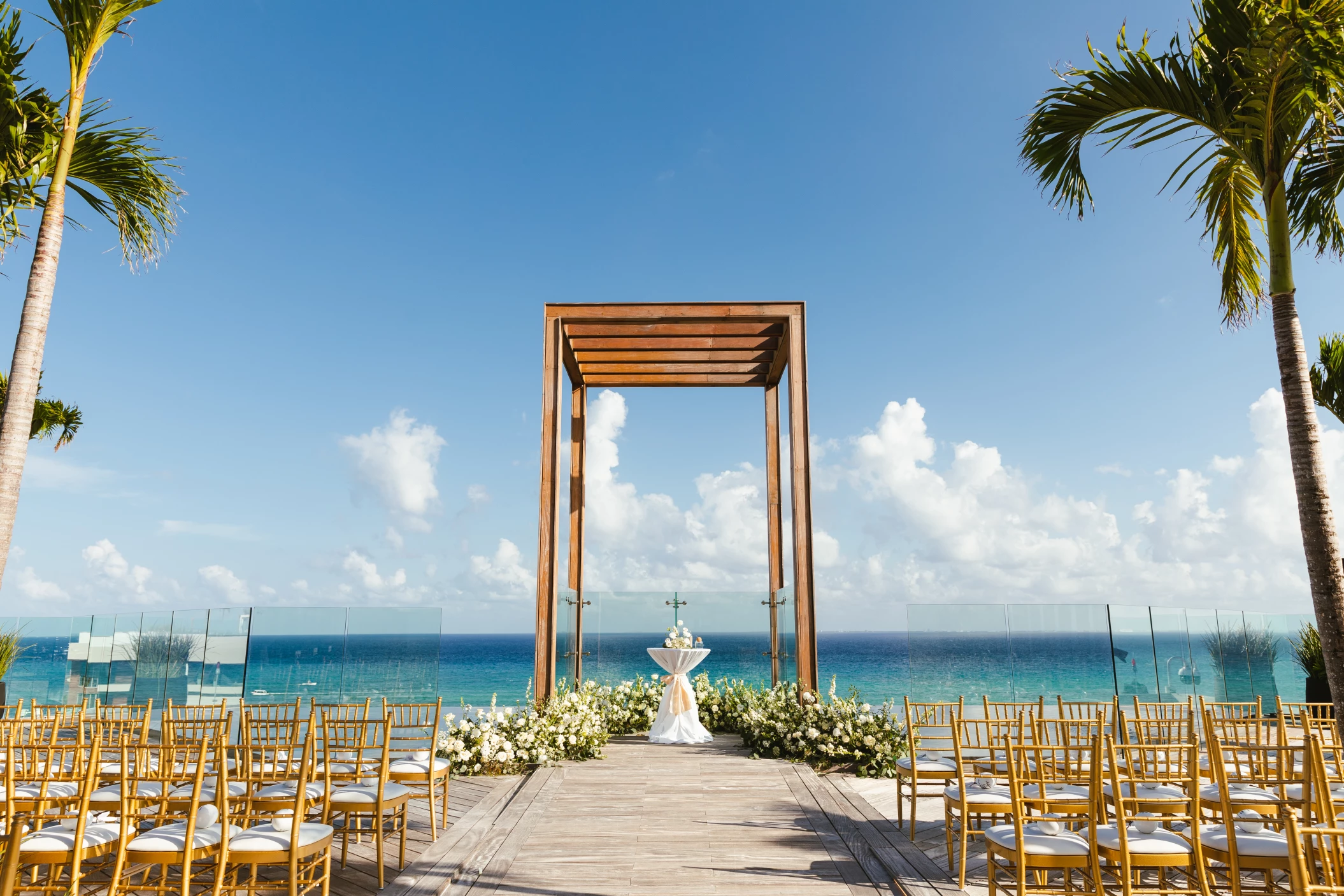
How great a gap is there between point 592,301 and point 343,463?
20.3m

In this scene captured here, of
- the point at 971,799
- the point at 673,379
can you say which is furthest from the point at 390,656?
the point at 971,799

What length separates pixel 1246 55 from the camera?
3375mm

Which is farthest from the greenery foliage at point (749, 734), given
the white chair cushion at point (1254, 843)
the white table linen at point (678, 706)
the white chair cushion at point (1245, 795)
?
the white chair cushion at point (1254, 843)

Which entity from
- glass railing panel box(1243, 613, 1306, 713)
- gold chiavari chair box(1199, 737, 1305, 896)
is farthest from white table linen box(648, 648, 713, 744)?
glass railing panel box(1243, 613, 1306, 713)

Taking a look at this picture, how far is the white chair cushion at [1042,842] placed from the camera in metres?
3.04

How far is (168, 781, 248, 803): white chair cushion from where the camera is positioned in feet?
12.4

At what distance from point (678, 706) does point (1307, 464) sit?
20.2 ft

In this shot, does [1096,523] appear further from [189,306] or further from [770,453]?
[189,306]

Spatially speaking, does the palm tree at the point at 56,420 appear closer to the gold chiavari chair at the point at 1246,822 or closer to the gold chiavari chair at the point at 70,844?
the gold chiavari chair at the point at 70,844

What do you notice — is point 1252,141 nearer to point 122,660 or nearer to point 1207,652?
point 1207,652

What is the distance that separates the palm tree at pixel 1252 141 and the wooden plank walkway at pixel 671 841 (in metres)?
2.39

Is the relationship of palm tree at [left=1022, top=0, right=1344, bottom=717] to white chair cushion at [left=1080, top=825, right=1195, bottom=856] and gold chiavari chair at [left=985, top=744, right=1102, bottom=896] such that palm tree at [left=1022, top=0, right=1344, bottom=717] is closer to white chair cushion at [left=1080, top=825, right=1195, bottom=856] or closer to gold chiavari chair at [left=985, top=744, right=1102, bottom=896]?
white chair cushion at [left=1080, top=825, right=1195, bottom=856]

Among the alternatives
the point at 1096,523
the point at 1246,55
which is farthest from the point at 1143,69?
the point at 1096,523

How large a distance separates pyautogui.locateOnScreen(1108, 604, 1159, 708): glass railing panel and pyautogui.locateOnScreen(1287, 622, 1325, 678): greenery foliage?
9.32ft
